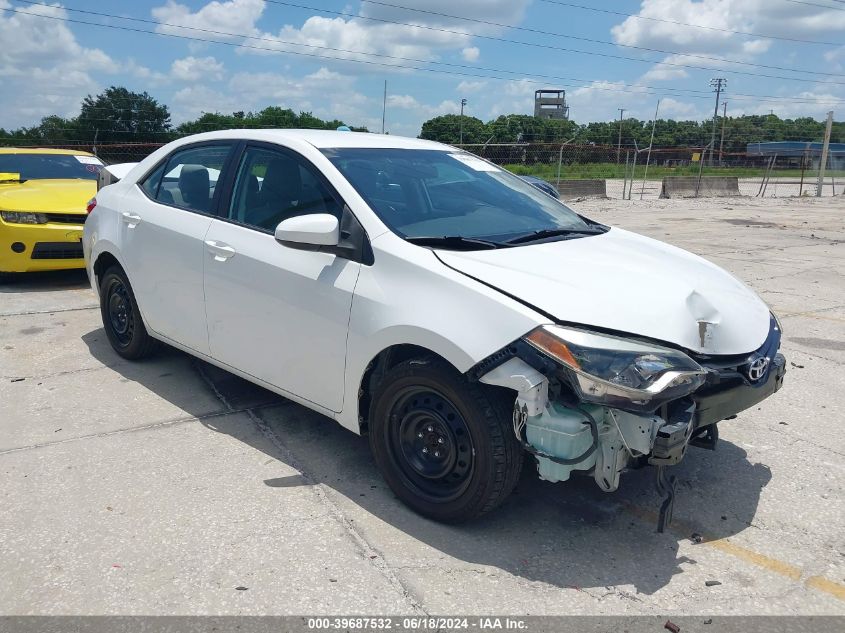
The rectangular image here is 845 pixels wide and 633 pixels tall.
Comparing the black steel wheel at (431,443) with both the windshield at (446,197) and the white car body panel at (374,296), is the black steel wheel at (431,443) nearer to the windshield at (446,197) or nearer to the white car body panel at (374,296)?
the white car body panel at (374,296)

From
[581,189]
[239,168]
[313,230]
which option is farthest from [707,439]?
[581,189]

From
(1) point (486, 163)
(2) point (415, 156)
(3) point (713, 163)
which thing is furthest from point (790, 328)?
(3) point (713, 163)

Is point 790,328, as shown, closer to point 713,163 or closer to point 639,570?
point 639,570

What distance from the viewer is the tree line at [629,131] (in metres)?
46.3

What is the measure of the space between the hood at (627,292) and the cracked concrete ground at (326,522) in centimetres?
90

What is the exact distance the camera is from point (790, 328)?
686 centimetres

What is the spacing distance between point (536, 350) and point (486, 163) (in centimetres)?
225

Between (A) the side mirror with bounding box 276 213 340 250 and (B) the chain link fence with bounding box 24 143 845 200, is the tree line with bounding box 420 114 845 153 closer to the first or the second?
(B) the chain link fence with bounding box 24 143 845 200

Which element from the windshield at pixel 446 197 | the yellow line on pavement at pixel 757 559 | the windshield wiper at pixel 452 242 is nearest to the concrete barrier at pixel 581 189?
the windshield at pixel 446 197

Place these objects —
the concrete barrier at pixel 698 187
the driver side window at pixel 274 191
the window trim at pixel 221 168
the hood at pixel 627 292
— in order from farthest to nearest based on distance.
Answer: the concrete barrier at pixel 698 187 < the window trim at pixel 221 168 < the driver side window at pixel 274 191 < the hood at pixel 627 292

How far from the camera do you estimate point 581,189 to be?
2436cm

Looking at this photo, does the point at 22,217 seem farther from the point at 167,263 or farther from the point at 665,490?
the point at 665,490

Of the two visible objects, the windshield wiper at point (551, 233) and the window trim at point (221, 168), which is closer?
the windshield wiper at point (551, 233)

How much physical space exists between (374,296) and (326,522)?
106 centimetres
